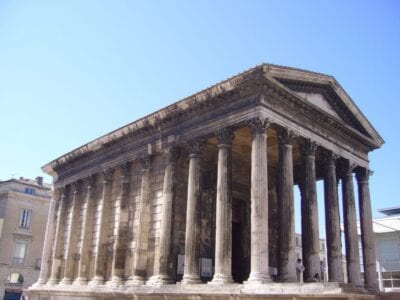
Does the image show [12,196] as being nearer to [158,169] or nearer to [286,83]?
[158,169]

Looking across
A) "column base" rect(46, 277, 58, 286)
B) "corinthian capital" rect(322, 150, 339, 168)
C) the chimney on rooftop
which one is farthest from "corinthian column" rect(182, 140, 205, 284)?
the chimney on rooftop

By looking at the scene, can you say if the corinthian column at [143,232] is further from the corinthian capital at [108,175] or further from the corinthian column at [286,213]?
the corinthian column at [286,213]

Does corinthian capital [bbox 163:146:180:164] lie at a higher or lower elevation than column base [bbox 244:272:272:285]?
higher

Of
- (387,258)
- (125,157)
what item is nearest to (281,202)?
(125,157)

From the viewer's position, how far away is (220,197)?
570 inches

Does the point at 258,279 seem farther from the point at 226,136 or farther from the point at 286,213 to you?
the point at 226,136

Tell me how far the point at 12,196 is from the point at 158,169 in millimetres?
21190

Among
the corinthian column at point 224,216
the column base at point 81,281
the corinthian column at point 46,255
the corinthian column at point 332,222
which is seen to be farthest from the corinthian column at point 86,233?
the corinthian column at point 332,222

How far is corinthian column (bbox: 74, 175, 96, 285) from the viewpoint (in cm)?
2014

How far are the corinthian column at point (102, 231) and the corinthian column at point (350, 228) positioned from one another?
10157mm

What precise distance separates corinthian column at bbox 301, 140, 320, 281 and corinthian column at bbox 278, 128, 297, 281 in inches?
43.0

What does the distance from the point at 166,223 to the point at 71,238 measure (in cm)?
767

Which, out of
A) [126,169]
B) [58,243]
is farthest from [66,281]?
[126,169]

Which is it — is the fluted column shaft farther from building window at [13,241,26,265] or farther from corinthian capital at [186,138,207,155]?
building window at [13,241,26,265]
